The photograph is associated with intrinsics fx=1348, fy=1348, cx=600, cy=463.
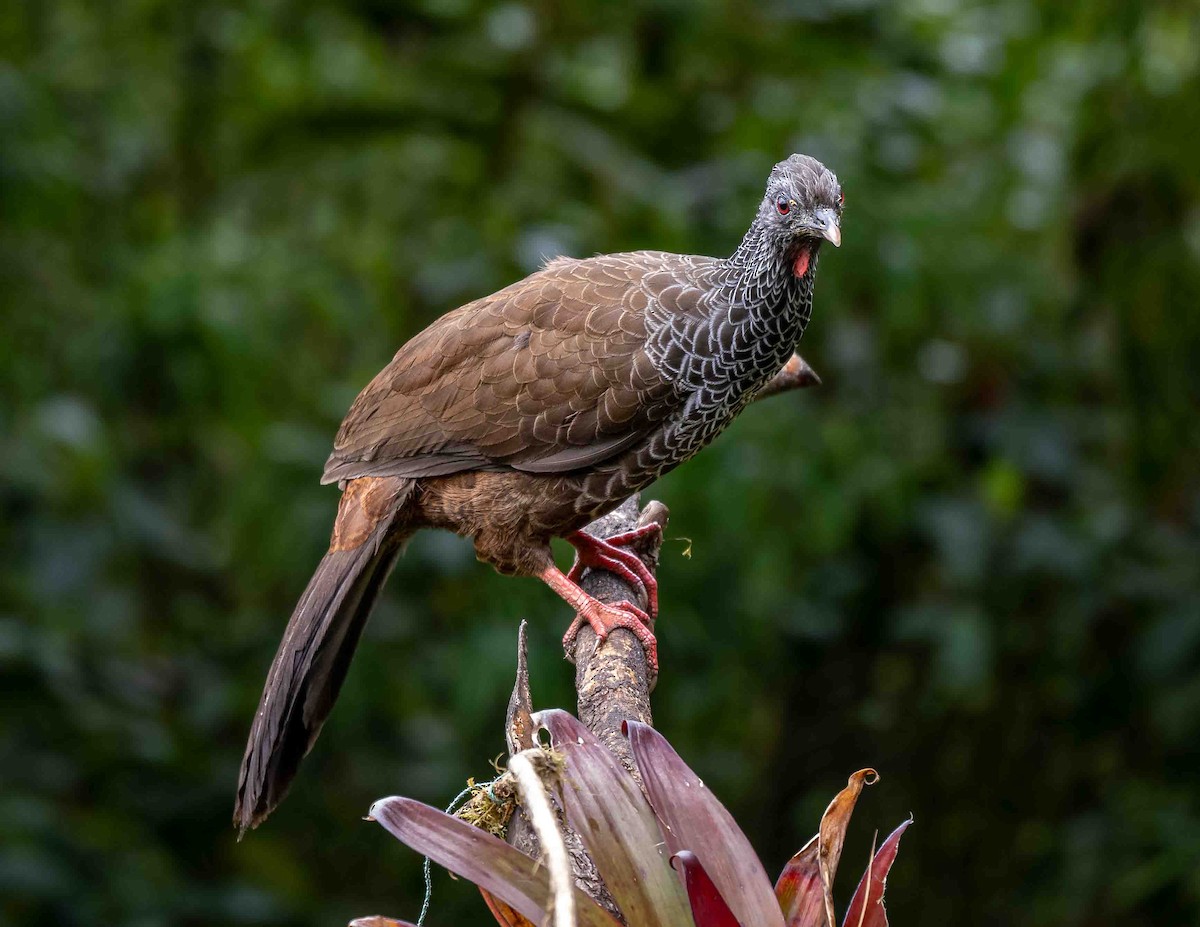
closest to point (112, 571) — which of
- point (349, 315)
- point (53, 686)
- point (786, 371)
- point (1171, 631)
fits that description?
point (53, 686)

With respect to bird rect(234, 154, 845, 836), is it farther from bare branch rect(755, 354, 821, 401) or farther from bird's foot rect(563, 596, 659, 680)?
bare branch rect(755, 354, 821, 401)

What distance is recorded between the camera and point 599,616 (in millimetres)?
3018

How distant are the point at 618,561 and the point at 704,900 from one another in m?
1.84

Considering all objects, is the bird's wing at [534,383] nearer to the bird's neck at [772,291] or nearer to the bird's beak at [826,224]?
the bird's neck at [772,291]

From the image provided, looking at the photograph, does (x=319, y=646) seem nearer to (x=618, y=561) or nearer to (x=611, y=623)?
(x=611, y=623)

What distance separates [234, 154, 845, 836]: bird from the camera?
2.88 metres

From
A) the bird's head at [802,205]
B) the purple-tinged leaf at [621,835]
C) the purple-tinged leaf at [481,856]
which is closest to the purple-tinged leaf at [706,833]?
the purple-tinged leaf at [621,835]

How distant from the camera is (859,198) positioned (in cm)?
423

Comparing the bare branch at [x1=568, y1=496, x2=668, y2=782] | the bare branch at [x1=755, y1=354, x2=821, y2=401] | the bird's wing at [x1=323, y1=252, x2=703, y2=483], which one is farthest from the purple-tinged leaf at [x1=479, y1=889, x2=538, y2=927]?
the bare branch at [x1=755, y1=354, x2=821, y2=401]

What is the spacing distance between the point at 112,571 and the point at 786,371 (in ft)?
7.57

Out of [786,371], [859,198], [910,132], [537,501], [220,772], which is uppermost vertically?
[910,132]

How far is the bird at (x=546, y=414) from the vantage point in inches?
113

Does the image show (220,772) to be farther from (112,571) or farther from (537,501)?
(537,501)

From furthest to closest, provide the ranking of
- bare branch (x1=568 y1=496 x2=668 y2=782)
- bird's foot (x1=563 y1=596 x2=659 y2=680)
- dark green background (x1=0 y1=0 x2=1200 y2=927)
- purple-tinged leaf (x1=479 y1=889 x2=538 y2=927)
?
dark green background (x1=0 y1=0 x2=1200 y2=927) → bird's foot (x1=563 y1=596 x2=659 y2=680) → bare branch (x1=568 y1=496 x2=668 y2=782) → purple-tinged leaf (x1=479 y1=889 x2=538 y2=927)
